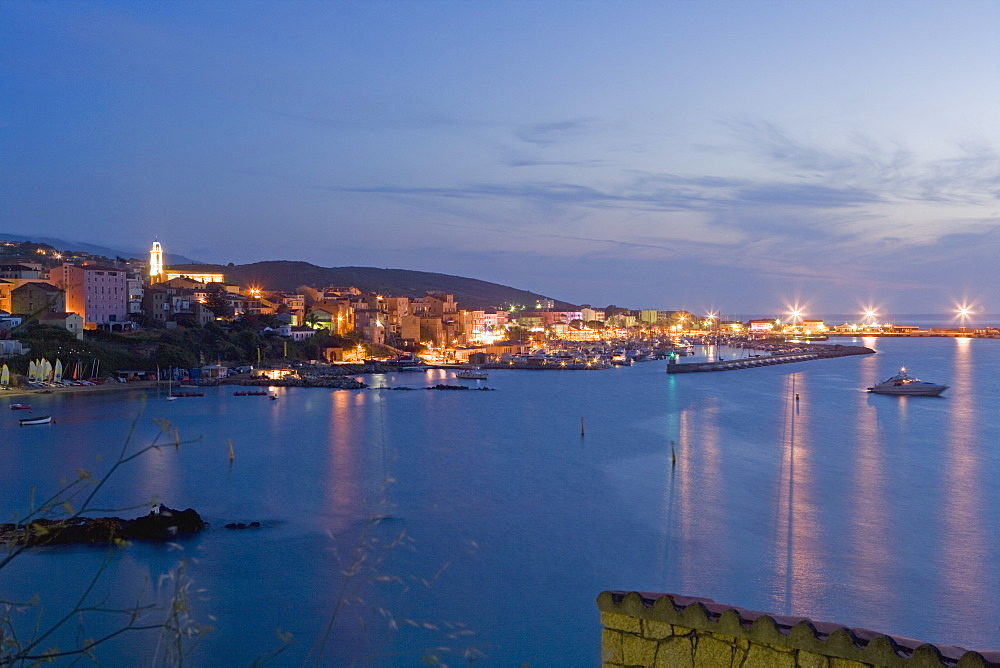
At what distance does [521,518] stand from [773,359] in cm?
2708

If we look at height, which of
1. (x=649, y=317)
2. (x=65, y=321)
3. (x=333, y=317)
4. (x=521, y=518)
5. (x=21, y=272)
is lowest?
(x=521, y=518)

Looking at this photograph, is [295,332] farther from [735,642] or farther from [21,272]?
[735,642]

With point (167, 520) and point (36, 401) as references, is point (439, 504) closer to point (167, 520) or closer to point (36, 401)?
point (167, 520)

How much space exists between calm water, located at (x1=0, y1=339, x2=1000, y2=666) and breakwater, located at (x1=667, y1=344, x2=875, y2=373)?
37.1ft

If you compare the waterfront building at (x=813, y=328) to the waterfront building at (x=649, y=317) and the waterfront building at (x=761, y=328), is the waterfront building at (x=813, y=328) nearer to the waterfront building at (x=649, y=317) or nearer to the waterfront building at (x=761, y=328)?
the waterfront building at (x=761, y=328)

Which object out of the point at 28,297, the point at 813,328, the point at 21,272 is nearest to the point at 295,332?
the point at 28,297

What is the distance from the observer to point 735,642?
59.1 inches

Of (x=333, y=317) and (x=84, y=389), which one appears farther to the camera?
(x=333, y=317)

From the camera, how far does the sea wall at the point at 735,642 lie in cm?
138

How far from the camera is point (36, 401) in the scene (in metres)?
16.5

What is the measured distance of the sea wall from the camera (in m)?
1.38

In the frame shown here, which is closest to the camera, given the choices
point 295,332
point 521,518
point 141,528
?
point 141,528

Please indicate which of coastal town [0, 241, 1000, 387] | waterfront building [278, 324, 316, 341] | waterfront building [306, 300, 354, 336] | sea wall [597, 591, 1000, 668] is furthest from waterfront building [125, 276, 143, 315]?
sea wall [597, 591, 1000, 668]

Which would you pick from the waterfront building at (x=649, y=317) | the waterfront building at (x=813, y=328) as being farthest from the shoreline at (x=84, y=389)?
the waterfront building at (x=649, y=317)
